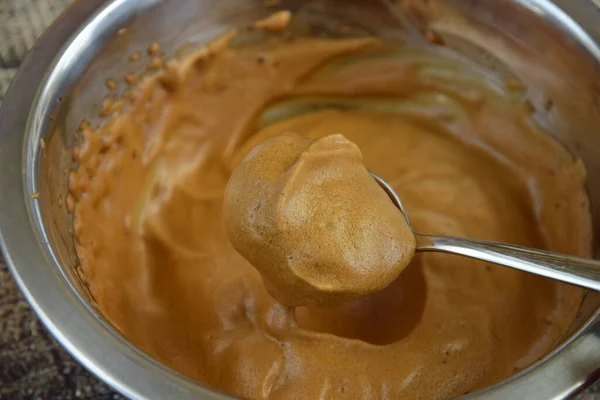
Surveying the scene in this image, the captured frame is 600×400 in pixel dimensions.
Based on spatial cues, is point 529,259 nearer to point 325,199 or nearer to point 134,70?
point 325,199

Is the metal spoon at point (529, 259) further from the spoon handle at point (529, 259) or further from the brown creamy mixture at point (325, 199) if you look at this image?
the brown creamy mixture at point (325, 199)

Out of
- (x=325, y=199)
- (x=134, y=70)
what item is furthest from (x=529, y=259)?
(x=134, y=70)

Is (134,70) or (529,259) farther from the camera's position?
(134,70)


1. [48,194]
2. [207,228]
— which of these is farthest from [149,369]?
[207,228]

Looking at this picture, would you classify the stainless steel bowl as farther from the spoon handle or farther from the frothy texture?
the frothy texture

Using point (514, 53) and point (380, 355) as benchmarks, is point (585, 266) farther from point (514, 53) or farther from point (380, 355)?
point (514, 53)

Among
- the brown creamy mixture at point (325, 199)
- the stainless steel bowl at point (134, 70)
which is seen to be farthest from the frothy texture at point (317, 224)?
the stainless steel bowl at point (134, 70)
